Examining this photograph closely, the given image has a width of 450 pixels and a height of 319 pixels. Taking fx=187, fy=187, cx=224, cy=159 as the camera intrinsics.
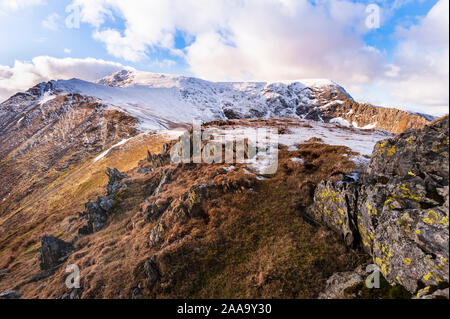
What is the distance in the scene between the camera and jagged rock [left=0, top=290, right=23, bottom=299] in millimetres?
14938

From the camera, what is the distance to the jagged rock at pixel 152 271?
1114 centimetres

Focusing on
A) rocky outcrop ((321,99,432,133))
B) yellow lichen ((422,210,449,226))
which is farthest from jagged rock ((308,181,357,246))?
rocky outcrop ((321,99,432,133))

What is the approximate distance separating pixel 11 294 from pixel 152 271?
14.0 metres

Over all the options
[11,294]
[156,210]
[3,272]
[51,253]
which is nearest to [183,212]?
[156,210]

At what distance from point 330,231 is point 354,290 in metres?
4.00

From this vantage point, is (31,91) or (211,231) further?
(31,91)

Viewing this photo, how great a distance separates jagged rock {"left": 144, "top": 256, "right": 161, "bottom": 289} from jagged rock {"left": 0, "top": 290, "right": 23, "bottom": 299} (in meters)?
13.0

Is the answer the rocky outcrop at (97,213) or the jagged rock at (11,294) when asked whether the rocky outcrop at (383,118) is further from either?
the jagged rock at (11,294)

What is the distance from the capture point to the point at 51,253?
1811 cm

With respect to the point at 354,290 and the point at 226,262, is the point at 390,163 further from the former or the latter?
the point at 226,262

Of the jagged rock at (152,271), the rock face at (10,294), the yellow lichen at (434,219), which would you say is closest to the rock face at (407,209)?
the yellow lichen at (434,219)

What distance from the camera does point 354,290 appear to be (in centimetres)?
825
